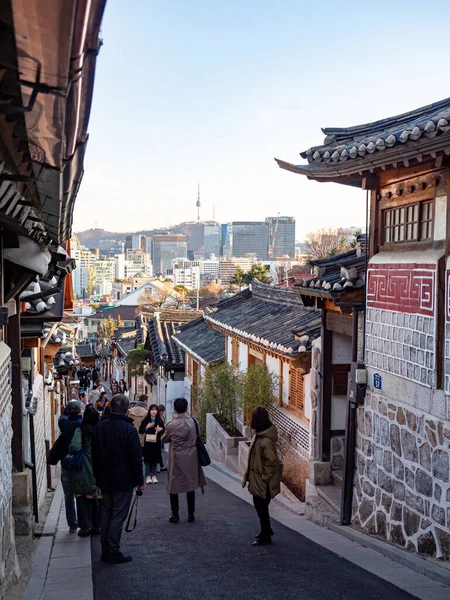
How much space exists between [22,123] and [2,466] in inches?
158

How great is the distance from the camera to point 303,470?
Answer: 14273mm

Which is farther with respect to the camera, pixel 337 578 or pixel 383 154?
pixel 383 154

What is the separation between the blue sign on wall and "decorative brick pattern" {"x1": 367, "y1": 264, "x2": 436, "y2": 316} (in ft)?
3.01

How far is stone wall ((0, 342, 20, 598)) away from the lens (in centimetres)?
616

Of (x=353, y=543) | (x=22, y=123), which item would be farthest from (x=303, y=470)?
(x=22, y=123)

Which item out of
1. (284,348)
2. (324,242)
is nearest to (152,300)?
(324,242)

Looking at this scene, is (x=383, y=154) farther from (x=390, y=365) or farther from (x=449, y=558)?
(x=449, y=558)

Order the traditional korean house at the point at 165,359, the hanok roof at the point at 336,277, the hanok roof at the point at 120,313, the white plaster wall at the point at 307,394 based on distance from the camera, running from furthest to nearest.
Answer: the hanok roof at the point at 120,313 → the traditional korean house at the point at 165,359 → the white plaster wall at the point at 307,394 → the hanok roof at the point at 336,277

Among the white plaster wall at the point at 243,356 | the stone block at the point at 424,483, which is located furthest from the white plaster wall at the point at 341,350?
the white plaster wall at the point at 243,356

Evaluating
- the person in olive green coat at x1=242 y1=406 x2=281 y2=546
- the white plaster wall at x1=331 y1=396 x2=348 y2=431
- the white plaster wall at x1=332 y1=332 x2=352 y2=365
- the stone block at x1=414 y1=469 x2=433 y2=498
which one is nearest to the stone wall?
the person in olive green coat at x1=242 y1=406 x2=281 y2=546

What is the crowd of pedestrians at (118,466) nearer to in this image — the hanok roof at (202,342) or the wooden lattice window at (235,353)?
the wooden lattice window at (235,353)

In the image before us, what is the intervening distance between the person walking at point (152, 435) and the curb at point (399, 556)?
171 inches

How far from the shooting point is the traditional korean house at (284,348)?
44.1 feet

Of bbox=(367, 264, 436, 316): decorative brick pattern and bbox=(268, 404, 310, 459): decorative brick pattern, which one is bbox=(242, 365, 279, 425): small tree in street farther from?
bbox=(367, 264, 436, 316): decorative brick pattern
